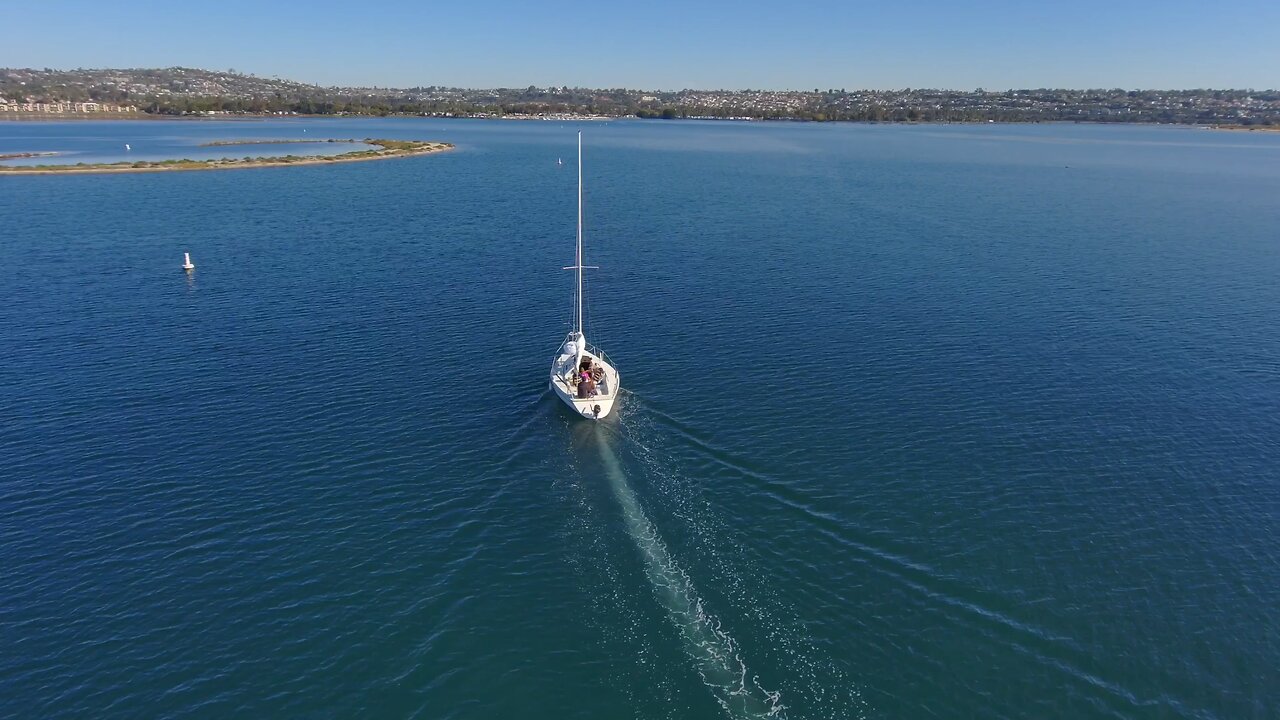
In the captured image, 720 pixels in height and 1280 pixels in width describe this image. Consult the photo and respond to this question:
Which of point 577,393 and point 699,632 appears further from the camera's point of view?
point 577,393

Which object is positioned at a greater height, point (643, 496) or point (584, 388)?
point (584, 388)

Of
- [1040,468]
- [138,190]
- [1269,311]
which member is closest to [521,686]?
[1040,468]

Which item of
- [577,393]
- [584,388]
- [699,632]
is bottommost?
[699,632]

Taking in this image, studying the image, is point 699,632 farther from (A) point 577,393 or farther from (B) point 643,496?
(A) point 577,393

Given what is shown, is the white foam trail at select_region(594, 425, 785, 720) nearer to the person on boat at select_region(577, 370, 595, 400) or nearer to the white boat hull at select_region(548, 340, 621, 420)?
the white boat hull at select_region(548, 340, 621, 420)

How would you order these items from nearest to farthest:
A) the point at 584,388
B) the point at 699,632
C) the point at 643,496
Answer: the point at 699,632
the point at 643,496
the point at 584,388

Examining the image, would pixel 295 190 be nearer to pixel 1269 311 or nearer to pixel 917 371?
pixel 917 371

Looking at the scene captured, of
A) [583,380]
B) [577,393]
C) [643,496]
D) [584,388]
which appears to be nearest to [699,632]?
[643,496]
